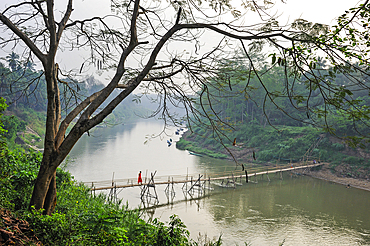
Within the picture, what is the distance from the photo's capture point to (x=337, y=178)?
60.1 ft

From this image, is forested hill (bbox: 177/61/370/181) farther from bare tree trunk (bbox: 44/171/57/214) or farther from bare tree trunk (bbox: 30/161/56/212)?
bare tree trunk (bbox: 30/161/56/212)

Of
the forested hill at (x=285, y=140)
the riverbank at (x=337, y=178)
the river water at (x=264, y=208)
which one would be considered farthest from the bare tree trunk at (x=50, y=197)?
the riverbank at (x=337, y=178)

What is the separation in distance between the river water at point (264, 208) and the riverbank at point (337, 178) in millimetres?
871

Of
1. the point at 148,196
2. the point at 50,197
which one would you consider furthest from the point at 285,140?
the point at 50,197

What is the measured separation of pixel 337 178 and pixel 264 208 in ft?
29.2

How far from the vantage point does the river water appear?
31.5 ft

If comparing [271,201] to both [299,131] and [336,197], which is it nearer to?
[336,197]

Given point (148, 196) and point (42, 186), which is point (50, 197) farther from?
point (148, 196)

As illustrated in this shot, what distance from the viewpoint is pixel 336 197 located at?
47.9 feet

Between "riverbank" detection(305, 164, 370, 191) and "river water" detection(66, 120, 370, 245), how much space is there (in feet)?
2.86

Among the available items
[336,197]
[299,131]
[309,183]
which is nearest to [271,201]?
[336,197]

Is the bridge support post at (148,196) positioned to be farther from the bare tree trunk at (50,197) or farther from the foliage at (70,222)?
the bare tree trunk at (50,197)

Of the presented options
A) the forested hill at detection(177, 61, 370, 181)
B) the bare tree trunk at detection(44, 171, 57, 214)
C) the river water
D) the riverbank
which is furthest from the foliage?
the riverbank

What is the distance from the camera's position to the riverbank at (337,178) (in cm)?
1680
